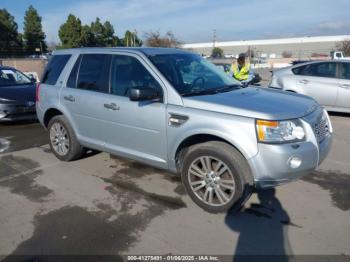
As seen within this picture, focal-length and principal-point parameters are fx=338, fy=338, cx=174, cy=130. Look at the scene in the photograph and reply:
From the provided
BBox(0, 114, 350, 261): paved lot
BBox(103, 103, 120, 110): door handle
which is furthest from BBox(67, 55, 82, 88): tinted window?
BBox(0, 114, 350, 261): paved lot

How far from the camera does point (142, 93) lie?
3.85 m

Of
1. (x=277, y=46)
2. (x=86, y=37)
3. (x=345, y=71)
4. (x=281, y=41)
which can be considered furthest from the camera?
(x=281, y=41)

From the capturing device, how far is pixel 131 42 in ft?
253

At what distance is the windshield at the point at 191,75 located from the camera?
4.16 meters

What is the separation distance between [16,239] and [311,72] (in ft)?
27.4

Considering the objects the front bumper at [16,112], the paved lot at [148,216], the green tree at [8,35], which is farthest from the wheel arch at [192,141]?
the green tree at [8,35]

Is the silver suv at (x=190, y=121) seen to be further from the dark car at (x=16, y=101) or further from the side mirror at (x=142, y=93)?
the dark car at (x=16, y=101)

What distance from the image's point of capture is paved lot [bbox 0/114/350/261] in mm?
3182

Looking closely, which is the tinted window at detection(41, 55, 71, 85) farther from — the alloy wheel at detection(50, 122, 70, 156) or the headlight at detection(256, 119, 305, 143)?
the headlight at detection(256, 119, 305, 143)

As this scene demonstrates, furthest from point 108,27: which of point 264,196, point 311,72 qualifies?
point 264,196

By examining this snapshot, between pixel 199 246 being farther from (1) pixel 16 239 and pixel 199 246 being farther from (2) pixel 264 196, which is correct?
(1) pixel 16 239

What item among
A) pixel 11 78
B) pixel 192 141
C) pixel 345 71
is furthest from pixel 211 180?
pixel 11 78

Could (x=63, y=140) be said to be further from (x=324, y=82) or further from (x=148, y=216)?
(x=324, y=82)

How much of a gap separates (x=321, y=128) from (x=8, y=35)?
66.7 metres
